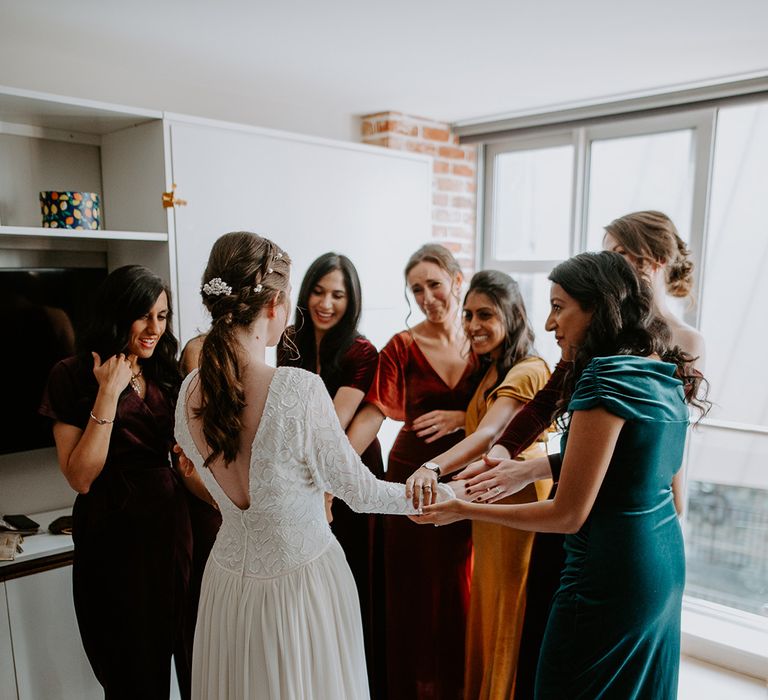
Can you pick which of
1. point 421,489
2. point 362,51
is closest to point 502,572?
point 421,489

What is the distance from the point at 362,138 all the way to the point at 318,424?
93.5 inches

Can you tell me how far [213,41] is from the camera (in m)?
2.34

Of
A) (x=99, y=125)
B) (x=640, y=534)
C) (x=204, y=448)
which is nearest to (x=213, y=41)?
(x=99, y=125)

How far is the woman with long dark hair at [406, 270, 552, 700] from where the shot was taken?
80.0 inches

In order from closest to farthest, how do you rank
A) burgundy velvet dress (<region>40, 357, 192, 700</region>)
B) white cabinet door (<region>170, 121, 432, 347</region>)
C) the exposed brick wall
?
burgundy velvet dress (<region>40, 357, 192, 700</region>)
white cabinet door (<region>170, 121, 432, 347</region>)
the exposed brick wall

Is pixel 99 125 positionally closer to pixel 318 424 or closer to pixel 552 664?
pixel 318 424

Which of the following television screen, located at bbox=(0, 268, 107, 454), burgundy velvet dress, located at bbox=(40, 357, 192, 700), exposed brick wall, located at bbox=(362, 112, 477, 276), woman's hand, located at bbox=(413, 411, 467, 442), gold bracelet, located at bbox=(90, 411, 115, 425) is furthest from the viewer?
exposed brick wall, located at bbox=(362, 112, 477, 276)

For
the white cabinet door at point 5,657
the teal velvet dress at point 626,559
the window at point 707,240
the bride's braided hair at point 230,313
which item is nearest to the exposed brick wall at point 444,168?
the window at point 707,240

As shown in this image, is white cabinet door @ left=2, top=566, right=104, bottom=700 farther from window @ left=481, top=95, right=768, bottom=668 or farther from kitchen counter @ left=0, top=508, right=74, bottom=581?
window @ left=481, top=95, right=768, bottom=668

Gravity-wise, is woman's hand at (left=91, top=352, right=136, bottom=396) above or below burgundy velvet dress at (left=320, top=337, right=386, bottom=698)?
above

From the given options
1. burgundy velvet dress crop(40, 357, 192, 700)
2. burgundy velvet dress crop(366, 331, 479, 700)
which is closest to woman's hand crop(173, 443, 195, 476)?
burgundy velvet dress crop(40, 357, 192, 700)

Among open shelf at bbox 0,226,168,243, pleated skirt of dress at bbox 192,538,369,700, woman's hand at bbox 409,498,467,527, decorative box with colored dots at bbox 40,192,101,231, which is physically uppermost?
decorative box with colored dots at bbox 40,192,101,231

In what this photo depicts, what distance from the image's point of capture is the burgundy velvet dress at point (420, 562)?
2211mm

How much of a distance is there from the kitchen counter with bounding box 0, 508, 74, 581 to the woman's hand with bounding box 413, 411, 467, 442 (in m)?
1.19
